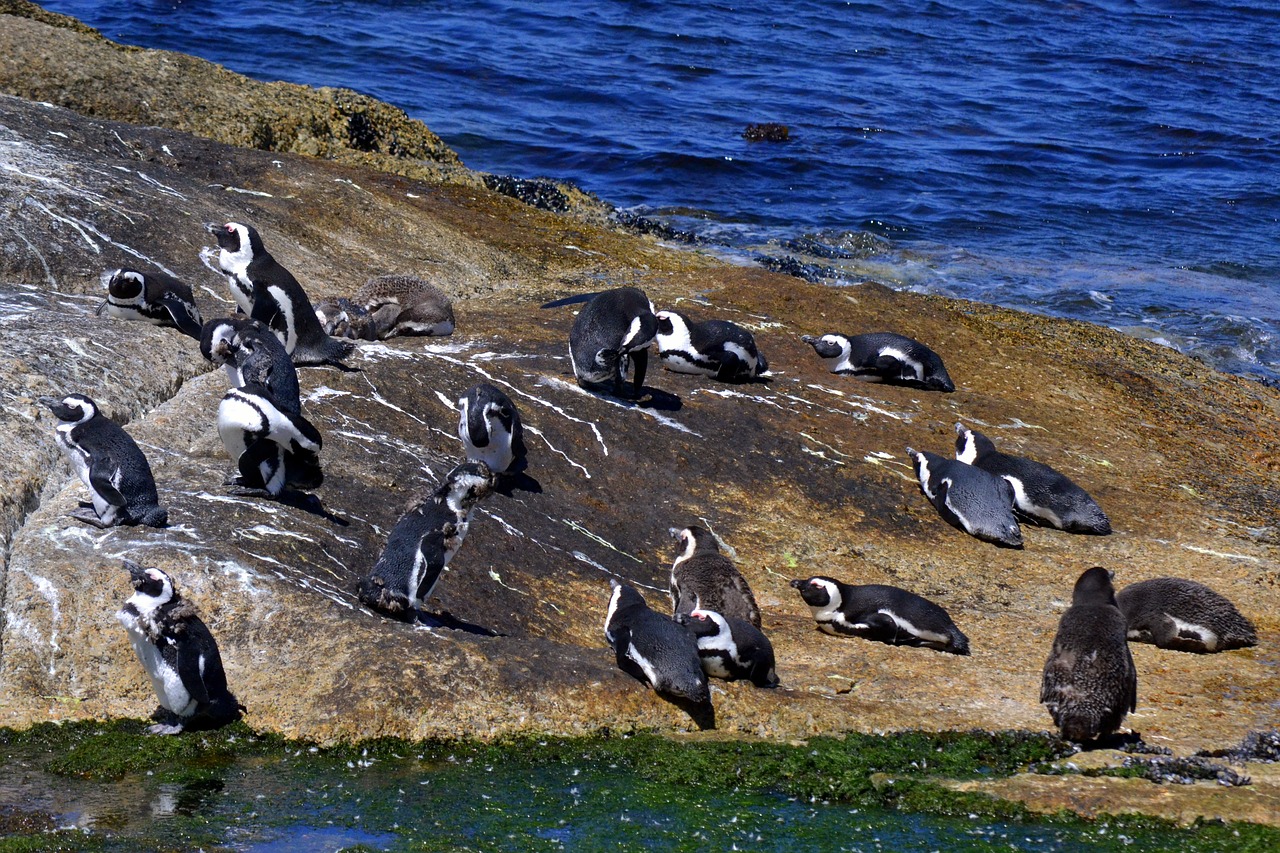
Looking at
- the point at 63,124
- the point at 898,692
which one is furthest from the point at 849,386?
the point at 63,124

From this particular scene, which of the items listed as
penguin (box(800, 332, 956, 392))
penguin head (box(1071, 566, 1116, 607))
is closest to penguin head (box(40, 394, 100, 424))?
penguin head (box(1071, 566, 1116, 607))

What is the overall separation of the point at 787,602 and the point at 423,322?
4518 millimetres

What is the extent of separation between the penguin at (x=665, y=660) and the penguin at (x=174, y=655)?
6.90 feet

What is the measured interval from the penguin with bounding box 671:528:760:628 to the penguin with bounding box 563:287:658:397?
2253 mm

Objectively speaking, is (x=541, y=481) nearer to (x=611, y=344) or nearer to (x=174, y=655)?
(x=611, y=344)

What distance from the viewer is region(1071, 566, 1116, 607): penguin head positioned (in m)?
8.23

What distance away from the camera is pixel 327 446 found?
29.5 feet

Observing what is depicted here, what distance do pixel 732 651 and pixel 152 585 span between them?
10.2 ft

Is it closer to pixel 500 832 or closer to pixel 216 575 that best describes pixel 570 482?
pixel 216 575

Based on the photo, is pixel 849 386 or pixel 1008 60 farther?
pixel 1008 60

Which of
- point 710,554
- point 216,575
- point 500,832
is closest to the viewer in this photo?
point 500,832

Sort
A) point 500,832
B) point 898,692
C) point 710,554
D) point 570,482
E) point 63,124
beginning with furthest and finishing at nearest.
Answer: point 63,124 → point 570,482 → point 710,554 → point 898,692 → point 500,832

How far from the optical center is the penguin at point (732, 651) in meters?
7.43

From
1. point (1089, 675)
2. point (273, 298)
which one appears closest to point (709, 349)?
point (273, 298)
